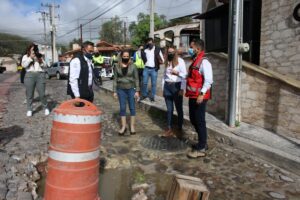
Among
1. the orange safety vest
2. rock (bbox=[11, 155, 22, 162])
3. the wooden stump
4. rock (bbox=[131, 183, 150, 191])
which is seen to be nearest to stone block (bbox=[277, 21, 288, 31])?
the orange safety vest

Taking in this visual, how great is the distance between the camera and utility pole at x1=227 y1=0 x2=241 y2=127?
21.4 ft

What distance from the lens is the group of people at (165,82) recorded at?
5363 mm

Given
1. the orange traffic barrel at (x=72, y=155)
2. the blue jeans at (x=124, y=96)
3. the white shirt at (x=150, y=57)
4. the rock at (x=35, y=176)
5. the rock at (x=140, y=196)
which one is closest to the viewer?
the orange traffic barrel at (x=72, y=155)

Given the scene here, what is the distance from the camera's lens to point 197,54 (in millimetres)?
5387

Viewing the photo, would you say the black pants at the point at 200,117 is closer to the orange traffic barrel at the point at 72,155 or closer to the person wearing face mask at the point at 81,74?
the person wearing face mask at the point at 81,74

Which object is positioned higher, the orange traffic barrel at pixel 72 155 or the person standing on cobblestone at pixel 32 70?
the person standing on cobblestone at pixel 32 70

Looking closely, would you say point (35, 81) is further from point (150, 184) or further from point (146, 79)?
point (150, 184)

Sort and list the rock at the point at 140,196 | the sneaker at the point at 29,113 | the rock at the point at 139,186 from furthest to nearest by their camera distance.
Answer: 1. the sneaker at the point at 29,113
2. the rock at the point at 139,186
3. the rock at the point at 140,196

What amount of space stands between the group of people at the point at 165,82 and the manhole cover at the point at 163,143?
0.22 m

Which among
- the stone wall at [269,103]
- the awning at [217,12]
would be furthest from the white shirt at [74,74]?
the awning at [217,12]

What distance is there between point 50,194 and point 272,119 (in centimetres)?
466

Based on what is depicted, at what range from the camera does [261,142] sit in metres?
5.83

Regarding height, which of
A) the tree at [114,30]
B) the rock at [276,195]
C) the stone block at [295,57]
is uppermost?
the tree at [114,30]

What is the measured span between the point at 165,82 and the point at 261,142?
2120 millimetres
